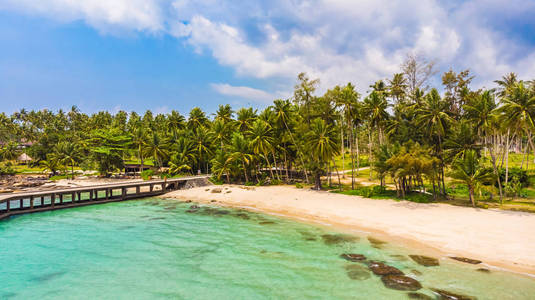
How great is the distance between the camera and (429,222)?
1994cm

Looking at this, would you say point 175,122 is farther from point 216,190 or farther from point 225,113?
point 216,190

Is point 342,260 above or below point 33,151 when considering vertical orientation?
below

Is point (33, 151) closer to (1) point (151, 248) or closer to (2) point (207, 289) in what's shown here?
(1) point (151, 248)

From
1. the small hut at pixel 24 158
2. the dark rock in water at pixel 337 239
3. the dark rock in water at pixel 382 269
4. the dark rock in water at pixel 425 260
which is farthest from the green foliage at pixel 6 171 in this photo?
the dark rock in water at pixel 425 260

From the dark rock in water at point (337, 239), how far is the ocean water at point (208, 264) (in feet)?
0.24

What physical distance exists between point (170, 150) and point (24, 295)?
165 ft

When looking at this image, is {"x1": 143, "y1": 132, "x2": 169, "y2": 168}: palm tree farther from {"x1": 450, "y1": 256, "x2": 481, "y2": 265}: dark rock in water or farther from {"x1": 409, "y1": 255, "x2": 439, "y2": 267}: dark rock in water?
{"x1": 450, "y1": 256, "x2": 481, "y2": 265}: dark rock in water

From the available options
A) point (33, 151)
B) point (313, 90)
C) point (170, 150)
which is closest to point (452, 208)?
point (313, 90)

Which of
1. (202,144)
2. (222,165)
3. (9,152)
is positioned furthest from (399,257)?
(9,152)

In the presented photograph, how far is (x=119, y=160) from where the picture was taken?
5969 centimetres

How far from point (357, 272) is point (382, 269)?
1354 millimetres

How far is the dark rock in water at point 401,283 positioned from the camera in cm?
1179

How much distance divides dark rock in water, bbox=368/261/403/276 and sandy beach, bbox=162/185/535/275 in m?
4.04

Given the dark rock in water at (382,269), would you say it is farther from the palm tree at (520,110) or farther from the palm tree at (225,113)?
the palm tree at (225,113)
